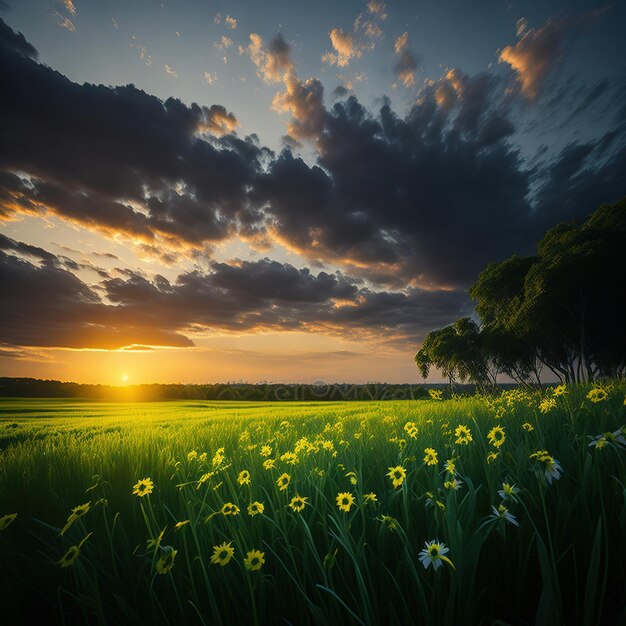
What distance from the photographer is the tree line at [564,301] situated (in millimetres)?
21953

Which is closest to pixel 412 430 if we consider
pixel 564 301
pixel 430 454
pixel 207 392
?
pixel 430 454

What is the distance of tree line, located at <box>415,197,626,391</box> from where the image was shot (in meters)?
22.0

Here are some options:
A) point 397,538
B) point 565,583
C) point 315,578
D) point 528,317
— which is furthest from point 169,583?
point 528,317

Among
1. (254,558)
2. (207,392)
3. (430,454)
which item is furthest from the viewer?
(207,392)

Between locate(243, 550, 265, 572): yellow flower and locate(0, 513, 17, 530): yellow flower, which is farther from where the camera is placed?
locate(0, 513, 17, 530): yellow flower

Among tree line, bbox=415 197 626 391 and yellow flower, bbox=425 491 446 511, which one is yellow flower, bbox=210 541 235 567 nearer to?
yellow flower, bbox=425 491 446 511

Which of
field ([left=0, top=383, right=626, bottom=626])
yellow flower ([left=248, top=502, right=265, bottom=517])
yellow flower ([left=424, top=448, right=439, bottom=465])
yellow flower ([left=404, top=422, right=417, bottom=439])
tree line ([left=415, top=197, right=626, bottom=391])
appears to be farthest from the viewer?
tree line ([left=415, top=197, right=626, bottom=391])

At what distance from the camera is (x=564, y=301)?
2373 cm

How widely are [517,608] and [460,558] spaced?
508 millimetres

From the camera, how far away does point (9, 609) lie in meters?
1.72

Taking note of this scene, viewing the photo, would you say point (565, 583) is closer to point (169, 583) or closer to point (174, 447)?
point (169, 583)

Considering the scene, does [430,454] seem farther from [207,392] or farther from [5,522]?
[207,392]

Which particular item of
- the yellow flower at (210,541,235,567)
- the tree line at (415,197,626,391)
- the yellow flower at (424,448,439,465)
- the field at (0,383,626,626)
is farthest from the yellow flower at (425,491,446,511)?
the tree line at (415,197,626,391)

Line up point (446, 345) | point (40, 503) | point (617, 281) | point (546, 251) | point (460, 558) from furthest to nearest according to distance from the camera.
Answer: point (446, 345), point (546, 251), point (617, 281), point (40, 503), point (460, 558)
